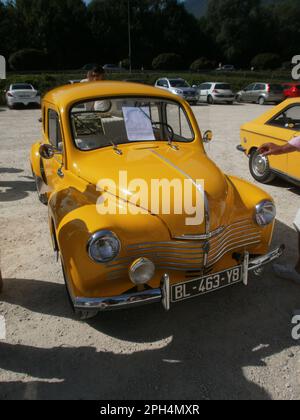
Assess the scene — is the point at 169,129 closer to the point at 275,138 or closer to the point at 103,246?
the point at 103,246

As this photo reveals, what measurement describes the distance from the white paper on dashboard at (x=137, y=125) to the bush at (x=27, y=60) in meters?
48.9

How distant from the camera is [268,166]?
650cm

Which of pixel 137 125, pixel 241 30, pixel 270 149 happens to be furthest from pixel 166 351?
pixel 241 30

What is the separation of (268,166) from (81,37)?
208ft

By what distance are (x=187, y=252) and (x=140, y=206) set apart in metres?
0.54

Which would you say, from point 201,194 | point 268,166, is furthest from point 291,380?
point 268,166

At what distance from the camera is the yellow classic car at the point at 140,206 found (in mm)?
2768

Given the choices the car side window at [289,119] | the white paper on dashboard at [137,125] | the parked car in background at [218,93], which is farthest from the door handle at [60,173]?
the parked car in background at [218,93]

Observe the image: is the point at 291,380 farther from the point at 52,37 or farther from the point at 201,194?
the point at 52,37

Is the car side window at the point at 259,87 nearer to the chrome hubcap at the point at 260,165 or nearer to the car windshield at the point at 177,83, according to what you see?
the car windshield at the point at 177,83

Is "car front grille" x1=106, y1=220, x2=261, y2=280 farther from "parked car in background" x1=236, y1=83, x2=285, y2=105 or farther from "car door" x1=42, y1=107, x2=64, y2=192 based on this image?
"parked car in background" x1=236, y1=83, x2=285, y2=105

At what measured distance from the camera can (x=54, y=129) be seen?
13.8 feet

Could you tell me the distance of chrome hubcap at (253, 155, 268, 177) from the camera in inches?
259

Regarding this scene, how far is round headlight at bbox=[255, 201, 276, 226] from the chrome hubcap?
132 inches
